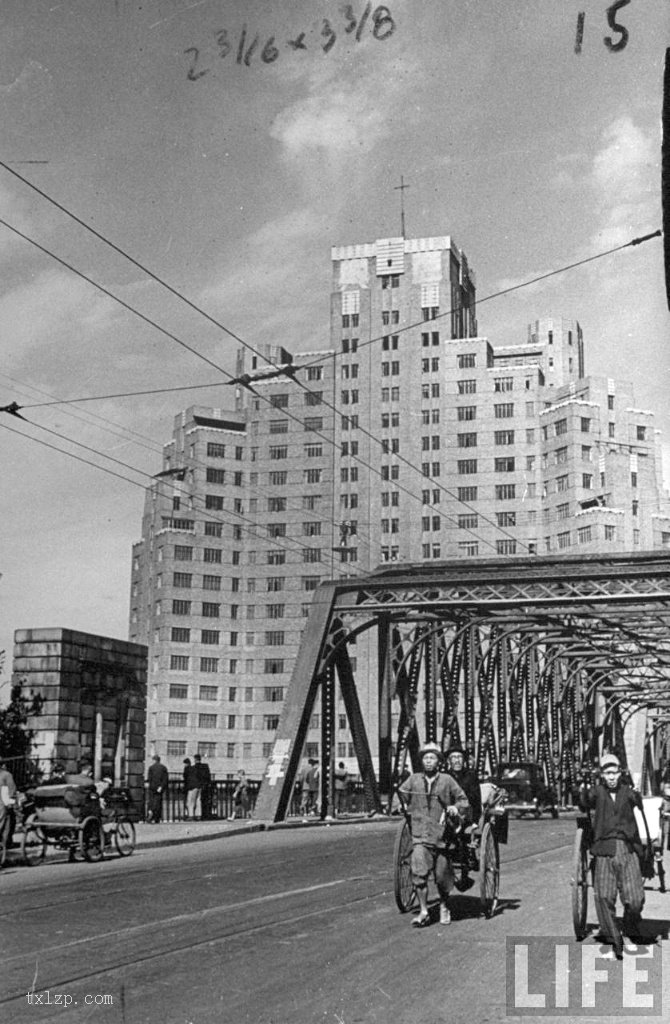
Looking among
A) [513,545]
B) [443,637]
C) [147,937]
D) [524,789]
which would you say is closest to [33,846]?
[147,937]

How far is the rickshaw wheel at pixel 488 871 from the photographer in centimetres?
1262

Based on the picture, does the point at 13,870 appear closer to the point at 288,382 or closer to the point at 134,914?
the point at 134,914

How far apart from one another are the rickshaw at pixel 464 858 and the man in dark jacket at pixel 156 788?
1720cm

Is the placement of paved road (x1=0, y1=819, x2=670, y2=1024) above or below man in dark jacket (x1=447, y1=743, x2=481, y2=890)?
below

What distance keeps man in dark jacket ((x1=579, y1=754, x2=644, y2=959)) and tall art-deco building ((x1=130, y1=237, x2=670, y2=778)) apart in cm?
9607

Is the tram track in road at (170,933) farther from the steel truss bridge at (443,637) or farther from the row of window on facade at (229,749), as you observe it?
the row of window on facade at (229,749)

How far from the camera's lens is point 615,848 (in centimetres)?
1076

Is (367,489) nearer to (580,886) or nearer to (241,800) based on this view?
(241,800)

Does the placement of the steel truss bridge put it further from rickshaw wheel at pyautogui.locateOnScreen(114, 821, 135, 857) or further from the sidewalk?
rickshaw wheel at pyautogui.locateOnScreen(114, 821, 135, 857)

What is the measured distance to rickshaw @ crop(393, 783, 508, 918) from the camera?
12.4 metres

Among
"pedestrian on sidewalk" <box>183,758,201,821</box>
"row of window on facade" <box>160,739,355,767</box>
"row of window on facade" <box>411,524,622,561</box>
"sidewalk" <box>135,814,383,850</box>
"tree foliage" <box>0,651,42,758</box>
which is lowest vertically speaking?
"sidewalk" <box>135,814,383,850</box>

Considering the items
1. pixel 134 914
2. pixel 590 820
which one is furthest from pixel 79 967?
pixel 590 820

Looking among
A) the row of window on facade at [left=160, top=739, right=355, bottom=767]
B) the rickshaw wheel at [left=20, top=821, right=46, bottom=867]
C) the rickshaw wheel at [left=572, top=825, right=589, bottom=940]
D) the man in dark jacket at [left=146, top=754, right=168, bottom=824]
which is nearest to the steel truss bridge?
the man in dark jacket at [left=146, top=754, right=168, bottom=824]

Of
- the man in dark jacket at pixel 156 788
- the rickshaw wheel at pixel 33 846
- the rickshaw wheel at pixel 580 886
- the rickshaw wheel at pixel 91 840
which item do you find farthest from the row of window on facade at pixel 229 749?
the rickshaw wheel at pixel 580 886
